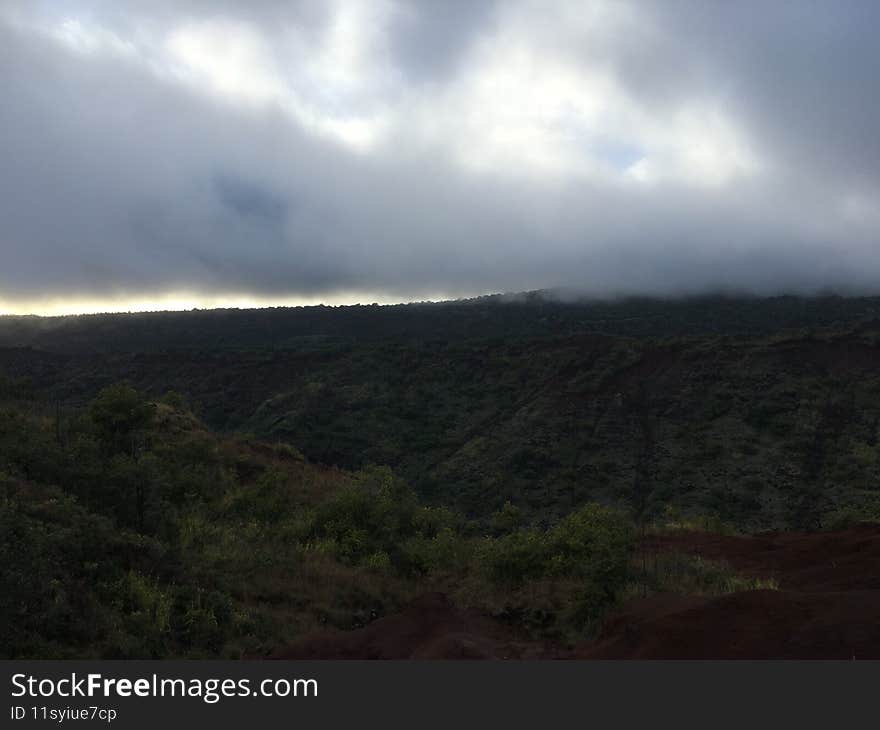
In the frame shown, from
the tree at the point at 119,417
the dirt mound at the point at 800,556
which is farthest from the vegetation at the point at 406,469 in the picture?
the dirt mound at the point at 800,556

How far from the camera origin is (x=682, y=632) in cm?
701

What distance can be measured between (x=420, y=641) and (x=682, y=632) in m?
3.16

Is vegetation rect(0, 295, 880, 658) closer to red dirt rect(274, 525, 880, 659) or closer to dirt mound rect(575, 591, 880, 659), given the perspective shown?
red dirt rect(274, 525, 880, 659)

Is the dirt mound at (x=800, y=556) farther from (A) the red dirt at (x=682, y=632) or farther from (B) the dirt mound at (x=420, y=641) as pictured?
(B) the dirt mound at (x=420, y=641)

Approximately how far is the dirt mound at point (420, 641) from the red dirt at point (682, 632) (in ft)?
0.04

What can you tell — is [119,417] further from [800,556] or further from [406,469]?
[406,469]

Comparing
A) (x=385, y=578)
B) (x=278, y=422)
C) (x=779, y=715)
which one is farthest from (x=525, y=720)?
(x=278, y=422)

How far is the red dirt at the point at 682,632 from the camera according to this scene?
6.50m

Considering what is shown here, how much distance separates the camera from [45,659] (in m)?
6.80

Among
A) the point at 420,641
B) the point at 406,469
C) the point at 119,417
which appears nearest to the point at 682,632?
the point at 420,641

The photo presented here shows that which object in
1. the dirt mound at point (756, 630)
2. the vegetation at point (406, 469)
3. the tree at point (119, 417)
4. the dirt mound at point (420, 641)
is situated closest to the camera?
the dirt mound at point (756, 630)

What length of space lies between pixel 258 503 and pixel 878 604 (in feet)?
48.1

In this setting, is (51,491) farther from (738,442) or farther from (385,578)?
(738,442)

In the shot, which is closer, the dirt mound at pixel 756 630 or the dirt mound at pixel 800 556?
the dirt mound at pixel 756 630
